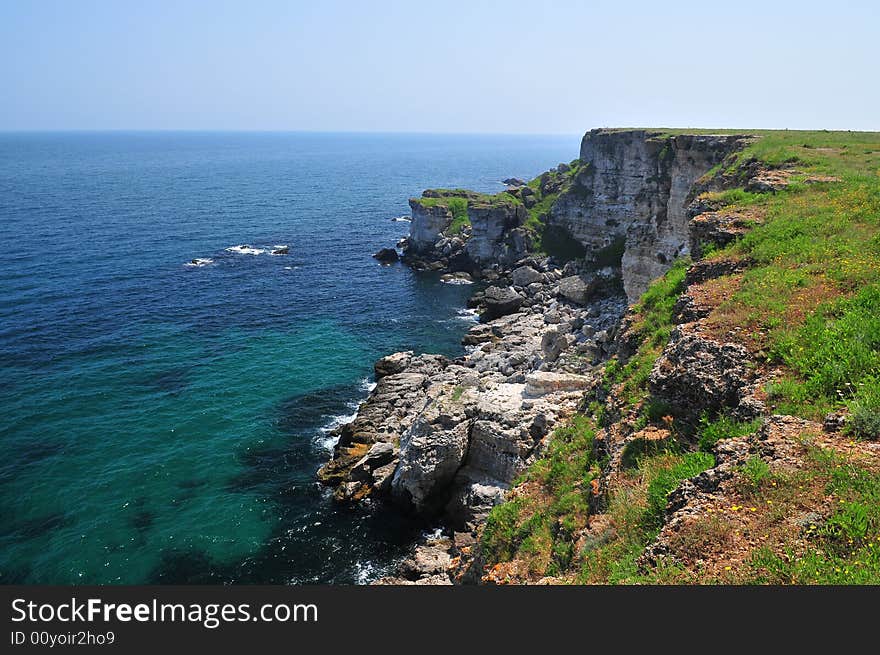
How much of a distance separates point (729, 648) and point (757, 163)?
31451 millimetres

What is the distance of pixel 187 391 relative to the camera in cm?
4425

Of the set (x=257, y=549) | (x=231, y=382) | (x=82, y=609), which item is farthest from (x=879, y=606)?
(x=231, y=382)

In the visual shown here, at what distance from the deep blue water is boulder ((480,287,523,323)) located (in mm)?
3384

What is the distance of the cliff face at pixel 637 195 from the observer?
4700 centimetres

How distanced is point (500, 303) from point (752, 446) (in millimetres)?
54876

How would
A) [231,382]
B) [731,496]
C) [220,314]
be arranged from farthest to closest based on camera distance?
[220,314] < [231,382] < [731,496]

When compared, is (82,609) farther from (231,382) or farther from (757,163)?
(231,382)

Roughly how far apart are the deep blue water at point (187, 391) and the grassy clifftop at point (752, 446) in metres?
16.9

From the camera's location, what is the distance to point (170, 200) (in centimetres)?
12912

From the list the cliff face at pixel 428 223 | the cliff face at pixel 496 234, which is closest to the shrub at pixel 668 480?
the cliff face at pixel 496 234

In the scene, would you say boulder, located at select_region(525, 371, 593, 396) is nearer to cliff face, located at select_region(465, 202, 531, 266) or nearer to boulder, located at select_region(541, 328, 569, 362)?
boulder, located at select_region(541, 328, 569, 362)

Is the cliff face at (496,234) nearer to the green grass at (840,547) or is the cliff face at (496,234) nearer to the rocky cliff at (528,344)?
the rocky cliff at (528,344)

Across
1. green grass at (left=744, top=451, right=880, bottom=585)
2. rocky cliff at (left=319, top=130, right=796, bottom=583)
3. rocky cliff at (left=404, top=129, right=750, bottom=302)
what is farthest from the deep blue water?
green grass at (left=744, top=451, right=880, bottom=585)

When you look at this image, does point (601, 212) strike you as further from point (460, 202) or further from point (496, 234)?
point (460, 202)
